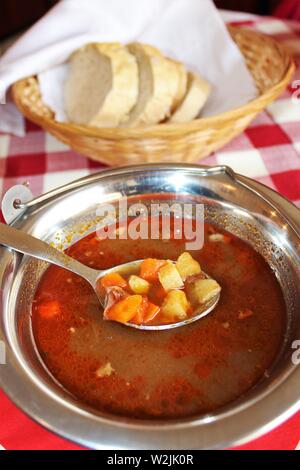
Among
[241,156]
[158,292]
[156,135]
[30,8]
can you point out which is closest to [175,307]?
[158,292]

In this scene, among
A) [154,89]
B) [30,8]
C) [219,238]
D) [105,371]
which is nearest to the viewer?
[105,371]

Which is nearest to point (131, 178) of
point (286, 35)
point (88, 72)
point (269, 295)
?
point (269, 295)

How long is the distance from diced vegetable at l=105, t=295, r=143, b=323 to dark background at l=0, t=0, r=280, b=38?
122 inches

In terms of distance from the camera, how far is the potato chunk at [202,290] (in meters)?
0.85

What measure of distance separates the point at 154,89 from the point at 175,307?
69 cm

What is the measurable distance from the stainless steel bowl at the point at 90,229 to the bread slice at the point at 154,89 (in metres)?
0.31

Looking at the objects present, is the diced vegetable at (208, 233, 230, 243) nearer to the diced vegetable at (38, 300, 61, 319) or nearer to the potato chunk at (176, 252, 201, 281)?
the potato chunk at (176, 252, 201, 281)

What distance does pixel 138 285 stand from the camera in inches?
34.3

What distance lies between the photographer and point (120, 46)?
146 cm

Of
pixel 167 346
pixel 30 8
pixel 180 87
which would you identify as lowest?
pixel 167 346

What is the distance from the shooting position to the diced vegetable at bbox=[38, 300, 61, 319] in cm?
84

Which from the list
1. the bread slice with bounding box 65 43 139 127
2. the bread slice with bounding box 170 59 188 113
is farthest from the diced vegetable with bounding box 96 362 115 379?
the bread slice with bounding box 170 59 188 113

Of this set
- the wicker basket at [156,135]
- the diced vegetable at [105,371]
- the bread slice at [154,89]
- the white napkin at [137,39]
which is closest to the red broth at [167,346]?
the diced vegetable at [105,371]

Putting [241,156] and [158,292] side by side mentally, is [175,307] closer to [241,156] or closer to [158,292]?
[158,292]
